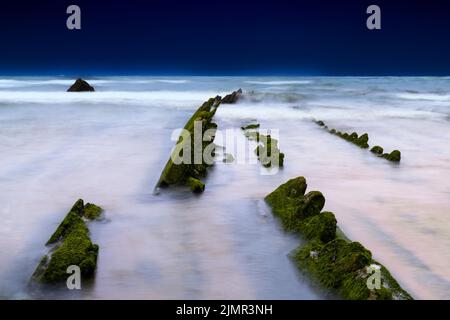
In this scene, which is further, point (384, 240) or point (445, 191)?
point (445, 191)

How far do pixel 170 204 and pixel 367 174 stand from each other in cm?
420

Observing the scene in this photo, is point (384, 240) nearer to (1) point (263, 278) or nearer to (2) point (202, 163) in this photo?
(1) point (263, 278)

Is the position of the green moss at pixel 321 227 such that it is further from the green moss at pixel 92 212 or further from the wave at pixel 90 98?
the wave at pixel 90 98

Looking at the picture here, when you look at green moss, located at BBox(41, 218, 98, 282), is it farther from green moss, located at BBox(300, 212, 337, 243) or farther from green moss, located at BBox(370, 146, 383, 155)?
green moss, located at BBox(370, 146, 383, 155)

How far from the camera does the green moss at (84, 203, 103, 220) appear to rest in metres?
6.32

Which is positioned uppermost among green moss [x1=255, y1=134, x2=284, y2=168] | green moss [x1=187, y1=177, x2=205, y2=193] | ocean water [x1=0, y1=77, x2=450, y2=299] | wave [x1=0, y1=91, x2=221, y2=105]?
wave [x1=0, y1=91, x2=221, y2=105]

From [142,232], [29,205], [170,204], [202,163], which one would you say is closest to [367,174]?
[202,163]

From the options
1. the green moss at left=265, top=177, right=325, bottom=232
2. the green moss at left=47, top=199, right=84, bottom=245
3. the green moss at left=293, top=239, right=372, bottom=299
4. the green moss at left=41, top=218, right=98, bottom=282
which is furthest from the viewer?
the green moss at left=265, top=177, right=325, bottom=232

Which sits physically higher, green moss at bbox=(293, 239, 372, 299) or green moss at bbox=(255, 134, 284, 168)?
green moss at bbox=(255, 134, 284, 168)

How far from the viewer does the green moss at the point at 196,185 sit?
302 inches

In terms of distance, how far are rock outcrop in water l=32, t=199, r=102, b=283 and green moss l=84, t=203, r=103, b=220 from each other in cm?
84

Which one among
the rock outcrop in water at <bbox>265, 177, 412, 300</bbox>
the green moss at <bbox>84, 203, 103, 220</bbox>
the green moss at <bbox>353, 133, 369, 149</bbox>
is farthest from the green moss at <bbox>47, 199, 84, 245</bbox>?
the green moss at <bbox>353, 133, 369, 149</bbox>

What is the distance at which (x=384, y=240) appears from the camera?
583 centimetres
